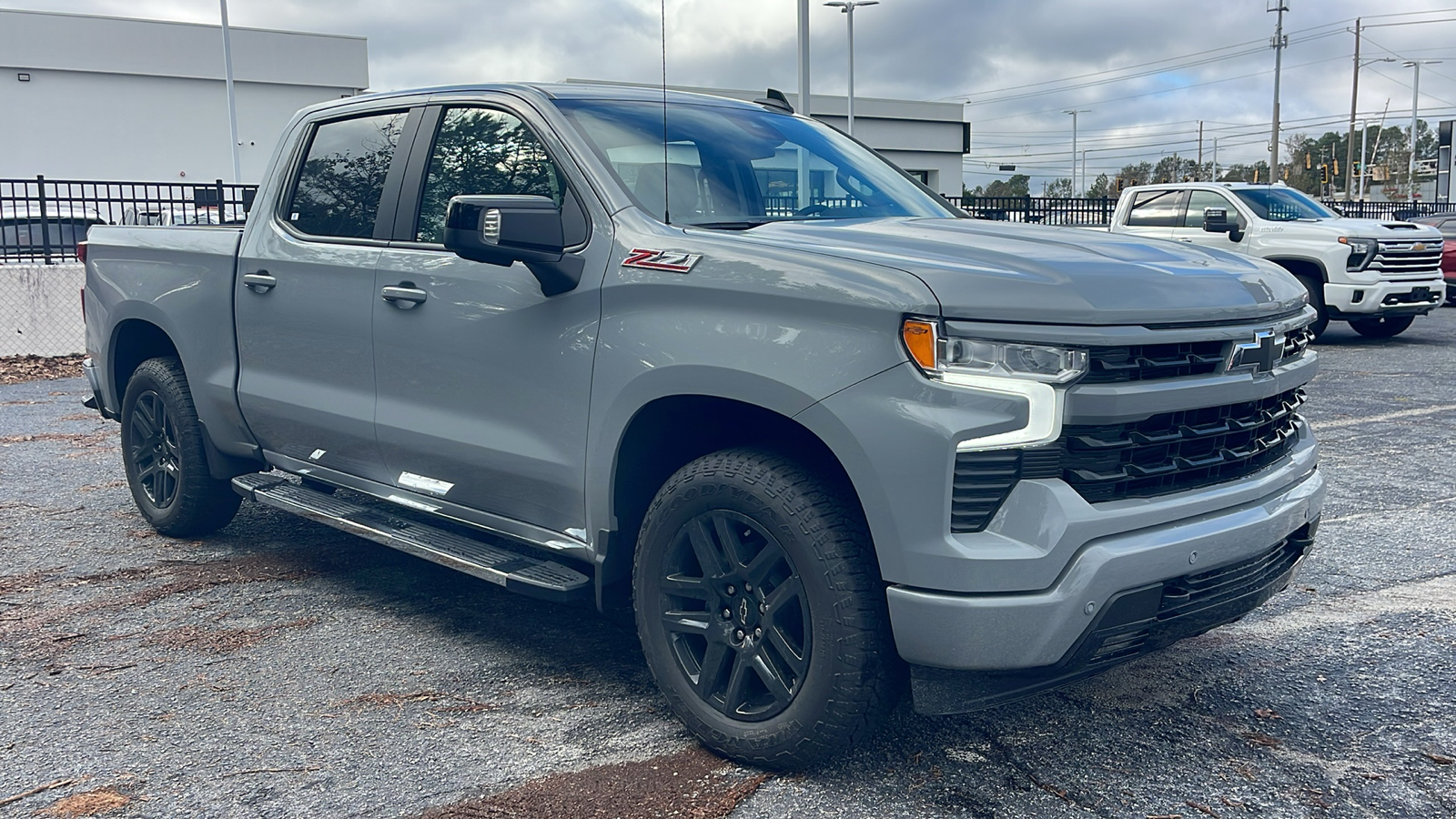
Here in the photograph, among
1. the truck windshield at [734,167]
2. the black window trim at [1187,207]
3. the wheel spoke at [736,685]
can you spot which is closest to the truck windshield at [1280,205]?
Result: the black window trim at [1187,207]

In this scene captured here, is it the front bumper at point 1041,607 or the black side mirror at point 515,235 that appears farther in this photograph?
the black side mirror at point 515,235

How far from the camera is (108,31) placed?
167 feet

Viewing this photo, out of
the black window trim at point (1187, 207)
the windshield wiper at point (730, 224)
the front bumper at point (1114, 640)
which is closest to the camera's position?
the front bumper at point (1114, 640)

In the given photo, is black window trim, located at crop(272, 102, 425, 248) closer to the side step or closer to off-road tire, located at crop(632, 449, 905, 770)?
the side step

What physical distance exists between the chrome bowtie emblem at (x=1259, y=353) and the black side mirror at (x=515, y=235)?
1802 millimetres

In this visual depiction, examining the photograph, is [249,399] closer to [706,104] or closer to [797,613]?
[706,104]

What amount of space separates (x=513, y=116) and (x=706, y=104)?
763 millimetres

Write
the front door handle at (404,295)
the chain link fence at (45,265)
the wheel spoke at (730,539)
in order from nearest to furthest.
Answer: the wheel spoke at (730,539), the front door handle at (404,295), the chain link fence at (45,265)

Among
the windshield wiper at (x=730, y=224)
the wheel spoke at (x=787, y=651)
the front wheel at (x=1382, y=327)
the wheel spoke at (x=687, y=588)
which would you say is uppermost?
the windshield wiper at (x=730, y=224)

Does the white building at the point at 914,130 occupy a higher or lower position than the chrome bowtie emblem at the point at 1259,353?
higher

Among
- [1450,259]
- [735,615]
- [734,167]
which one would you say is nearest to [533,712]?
[735,615]

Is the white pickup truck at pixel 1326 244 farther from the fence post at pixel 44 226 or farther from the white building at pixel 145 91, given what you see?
the white building at pixel 145 91

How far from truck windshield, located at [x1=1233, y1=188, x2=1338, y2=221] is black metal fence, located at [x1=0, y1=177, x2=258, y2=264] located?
11.3 metres

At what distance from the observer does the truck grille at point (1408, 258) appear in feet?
44.5
